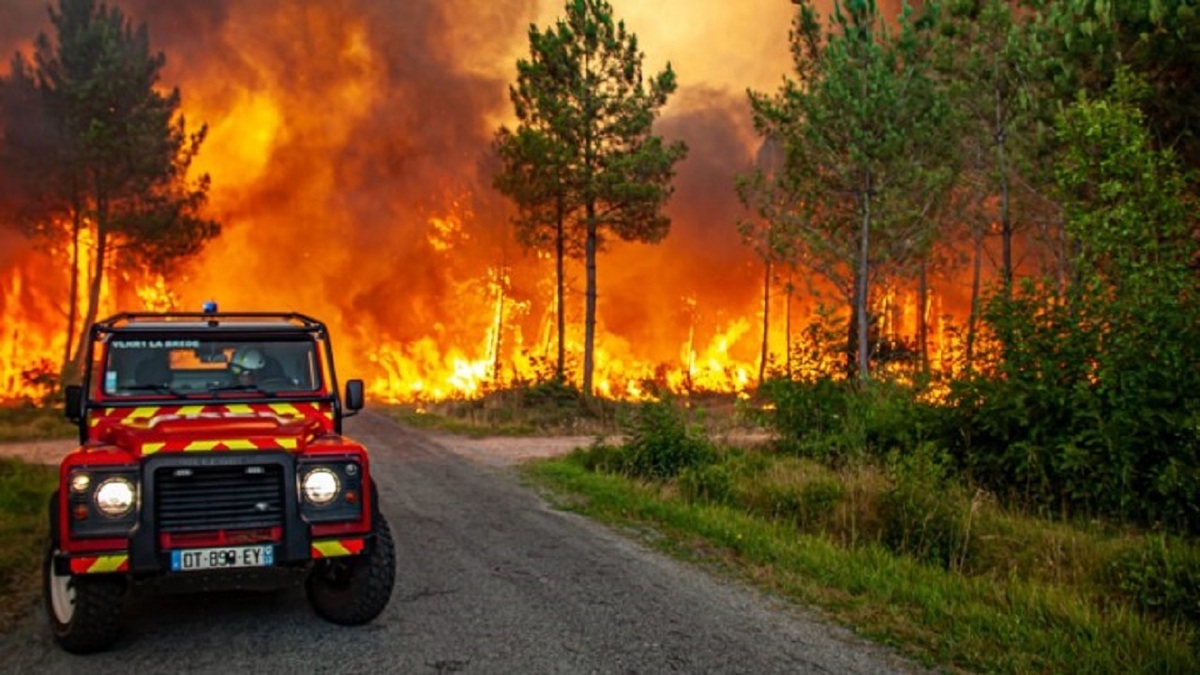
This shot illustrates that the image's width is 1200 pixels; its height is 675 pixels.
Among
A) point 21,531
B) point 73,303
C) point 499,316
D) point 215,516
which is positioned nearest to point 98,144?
point 73,303

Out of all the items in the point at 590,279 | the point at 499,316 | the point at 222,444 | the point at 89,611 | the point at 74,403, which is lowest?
the point at 89,611

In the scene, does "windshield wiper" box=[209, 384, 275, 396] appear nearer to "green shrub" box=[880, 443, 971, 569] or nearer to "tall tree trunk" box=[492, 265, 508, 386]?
"green shrub" box=[880, 443, 971, 569]

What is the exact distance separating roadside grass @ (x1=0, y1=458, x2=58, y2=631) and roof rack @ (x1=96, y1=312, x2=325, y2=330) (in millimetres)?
2462

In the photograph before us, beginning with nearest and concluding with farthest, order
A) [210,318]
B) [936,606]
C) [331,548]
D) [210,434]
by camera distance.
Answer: [331,548], [210,434], [936,606], [210,318]

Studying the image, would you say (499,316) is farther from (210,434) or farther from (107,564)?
(107,564)

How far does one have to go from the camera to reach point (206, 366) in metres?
7.29

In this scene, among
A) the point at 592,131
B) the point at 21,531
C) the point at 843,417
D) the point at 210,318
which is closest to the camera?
the point at 210,318

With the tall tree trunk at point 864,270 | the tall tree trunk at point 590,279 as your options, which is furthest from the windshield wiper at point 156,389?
the tall tree trunk at point 590,279

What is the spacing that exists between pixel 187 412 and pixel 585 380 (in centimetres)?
2575

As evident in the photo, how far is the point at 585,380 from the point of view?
3231cm

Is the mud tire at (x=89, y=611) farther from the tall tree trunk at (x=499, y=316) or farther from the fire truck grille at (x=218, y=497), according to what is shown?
the tall tree trunk at (x=499, y=316)

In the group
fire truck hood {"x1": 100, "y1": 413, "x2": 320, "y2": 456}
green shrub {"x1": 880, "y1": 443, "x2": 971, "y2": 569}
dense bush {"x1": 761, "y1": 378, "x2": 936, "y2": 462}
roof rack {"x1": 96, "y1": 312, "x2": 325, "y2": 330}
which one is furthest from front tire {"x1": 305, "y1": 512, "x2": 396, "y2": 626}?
dense bush {"x1": 761, "y1": 378, "x2": 936, "y2": 462}

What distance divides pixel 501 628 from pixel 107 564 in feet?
8.89

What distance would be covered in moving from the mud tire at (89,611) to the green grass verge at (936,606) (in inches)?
207
